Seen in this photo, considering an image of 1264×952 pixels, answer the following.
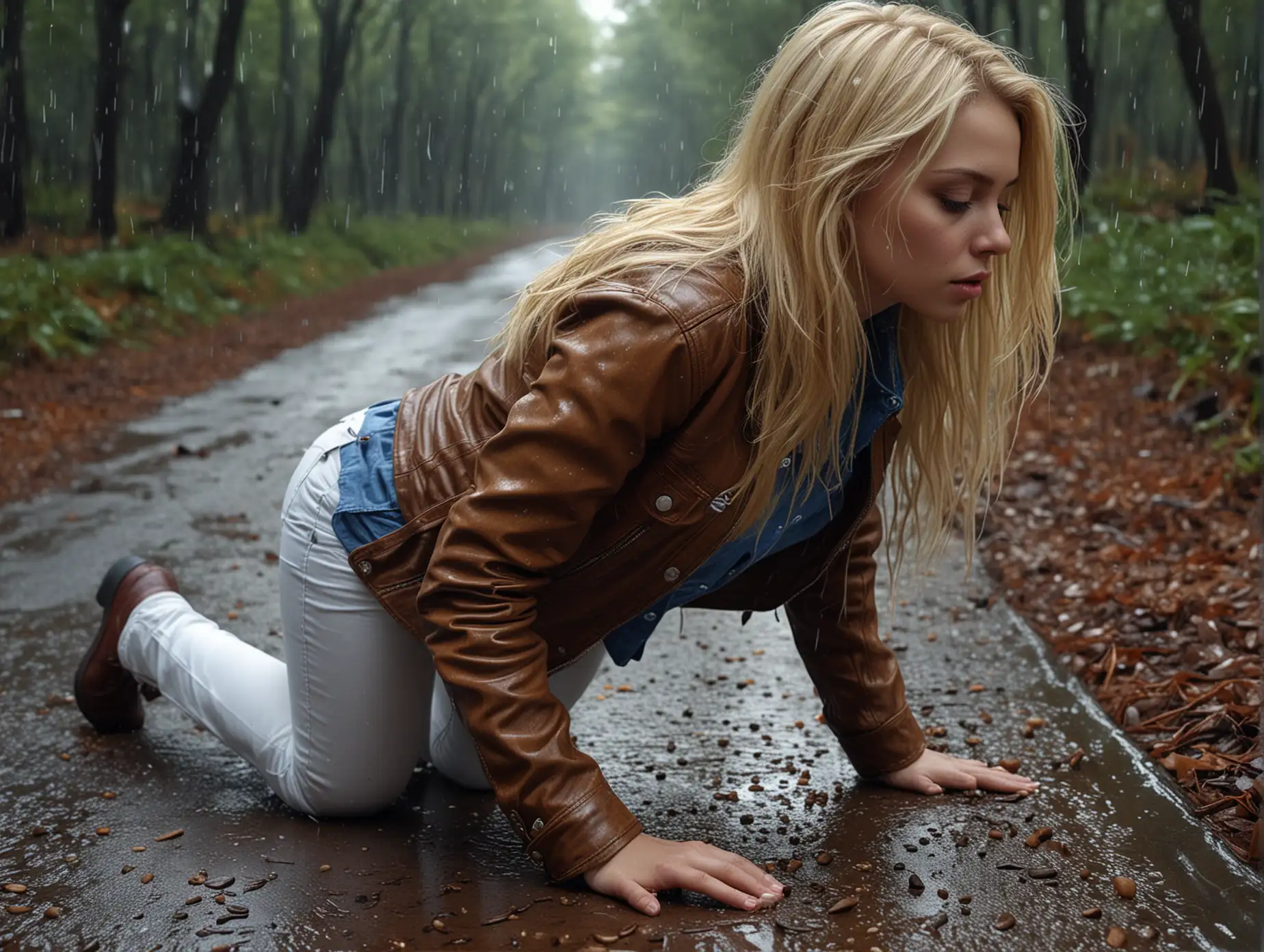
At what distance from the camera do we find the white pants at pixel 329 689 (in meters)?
2.81

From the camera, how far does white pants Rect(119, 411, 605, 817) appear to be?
2809mm

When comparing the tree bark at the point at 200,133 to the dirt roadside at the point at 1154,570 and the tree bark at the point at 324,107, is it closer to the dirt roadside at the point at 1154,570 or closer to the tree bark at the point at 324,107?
the tree bark at the point at 324,107

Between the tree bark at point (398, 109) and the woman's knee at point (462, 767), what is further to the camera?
the tree bark at point (398, 109)

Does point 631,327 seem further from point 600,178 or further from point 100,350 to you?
point 600,178

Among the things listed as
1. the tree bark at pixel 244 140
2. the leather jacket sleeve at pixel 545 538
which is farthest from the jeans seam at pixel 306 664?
the tree bark at pixel 244 140

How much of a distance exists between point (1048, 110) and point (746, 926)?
1.64m

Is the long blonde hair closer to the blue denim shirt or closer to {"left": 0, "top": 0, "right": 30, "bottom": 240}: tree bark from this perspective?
the blue denim shirt

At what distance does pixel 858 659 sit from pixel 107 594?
6.97 ft

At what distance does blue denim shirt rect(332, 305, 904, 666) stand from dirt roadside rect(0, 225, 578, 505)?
471 cm

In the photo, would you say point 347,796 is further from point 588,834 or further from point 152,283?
point 152,283

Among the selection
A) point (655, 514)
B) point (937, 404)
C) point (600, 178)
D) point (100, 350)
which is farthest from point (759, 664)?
point (600, 178)

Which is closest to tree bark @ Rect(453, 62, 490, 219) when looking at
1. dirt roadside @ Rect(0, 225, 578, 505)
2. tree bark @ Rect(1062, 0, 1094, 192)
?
dirt roadside @ Rect(0, 225, 578, 505)

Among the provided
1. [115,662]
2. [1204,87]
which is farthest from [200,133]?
[115,662]

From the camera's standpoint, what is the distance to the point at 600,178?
125625 mm
